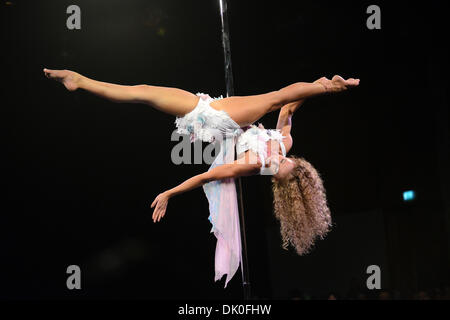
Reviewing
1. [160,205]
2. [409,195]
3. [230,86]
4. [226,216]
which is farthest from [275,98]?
[409,195]

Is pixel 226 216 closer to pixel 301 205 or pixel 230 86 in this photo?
pixel 301 205

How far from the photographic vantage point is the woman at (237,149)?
2.62m

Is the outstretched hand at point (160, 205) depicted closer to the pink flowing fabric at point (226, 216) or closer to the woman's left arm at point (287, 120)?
the pink flowing fabric at point (226, 216)

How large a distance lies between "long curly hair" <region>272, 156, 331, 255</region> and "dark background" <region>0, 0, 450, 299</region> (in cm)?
147

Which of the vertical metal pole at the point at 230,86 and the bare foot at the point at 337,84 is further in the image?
the vertical metal pole at the point at 230,86

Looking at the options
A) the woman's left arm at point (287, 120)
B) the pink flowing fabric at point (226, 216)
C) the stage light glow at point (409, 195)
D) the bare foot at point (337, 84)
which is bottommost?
the pink flowing fabric at point (226, 216)

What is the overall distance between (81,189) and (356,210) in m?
2.44

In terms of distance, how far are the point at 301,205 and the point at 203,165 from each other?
1.66 meters

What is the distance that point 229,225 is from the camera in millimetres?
2844

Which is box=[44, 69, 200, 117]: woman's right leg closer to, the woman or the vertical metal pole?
the woman

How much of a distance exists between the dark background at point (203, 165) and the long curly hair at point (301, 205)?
1472mm

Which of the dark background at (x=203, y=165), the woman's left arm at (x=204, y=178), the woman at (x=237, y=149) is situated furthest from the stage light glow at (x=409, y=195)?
the woman's left arm at (x=204, y=178)

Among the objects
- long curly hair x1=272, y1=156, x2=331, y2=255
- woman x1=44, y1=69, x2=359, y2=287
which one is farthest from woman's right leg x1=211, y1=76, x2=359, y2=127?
long curly hair x1=272, y1=156, x2=331, y2=255
